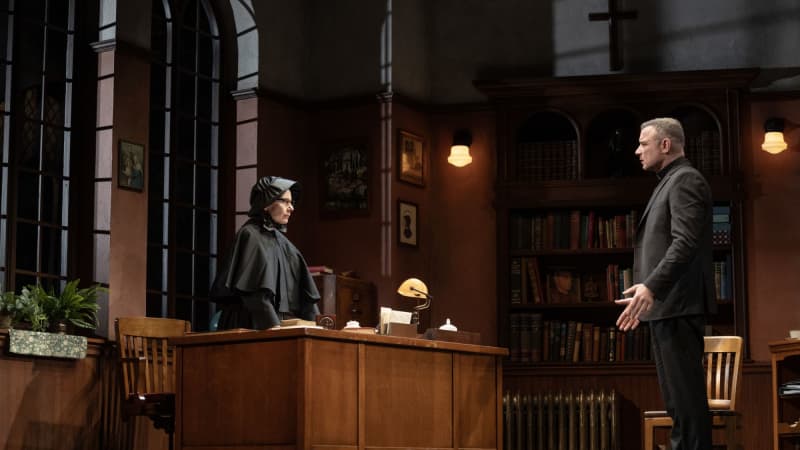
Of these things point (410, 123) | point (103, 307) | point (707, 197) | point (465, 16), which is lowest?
point (103, 307)

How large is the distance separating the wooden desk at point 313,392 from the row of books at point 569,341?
117 inches

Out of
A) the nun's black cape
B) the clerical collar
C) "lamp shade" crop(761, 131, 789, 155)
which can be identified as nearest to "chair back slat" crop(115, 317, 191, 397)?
the nun's black cape

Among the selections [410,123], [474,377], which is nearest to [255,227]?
[474,377]

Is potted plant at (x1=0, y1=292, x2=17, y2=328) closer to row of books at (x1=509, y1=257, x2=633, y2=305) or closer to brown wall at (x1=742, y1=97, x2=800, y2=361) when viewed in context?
row of books at (x1=509, y1=257, x2=633, y2=305)

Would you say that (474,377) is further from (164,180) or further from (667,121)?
(164,180)

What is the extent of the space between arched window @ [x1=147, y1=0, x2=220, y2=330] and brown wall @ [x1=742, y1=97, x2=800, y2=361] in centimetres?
381

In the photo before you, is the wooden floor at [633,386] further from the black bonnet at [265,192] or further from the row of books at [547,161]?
the black bonnet at [265,192]

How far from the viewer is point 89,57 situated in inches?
292

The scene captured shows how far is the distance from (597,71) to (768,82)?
1234 mm

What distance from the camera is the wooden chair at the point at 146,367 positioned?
6.39 metres

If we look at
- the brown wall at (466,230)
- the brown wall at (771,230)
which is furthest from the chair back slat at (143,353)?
the brown wall at (771,230)

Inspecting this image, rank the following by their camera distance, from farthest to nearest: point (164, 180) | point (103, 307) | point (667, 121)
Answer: point (164, 180) → point (103, 307) → point (667, 121)

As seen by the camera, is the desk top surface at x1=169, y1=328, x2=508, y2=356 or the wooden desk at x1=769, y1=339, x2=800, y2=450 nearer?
the desk top surface at x1=169, y1=328, x2=508, y2=356

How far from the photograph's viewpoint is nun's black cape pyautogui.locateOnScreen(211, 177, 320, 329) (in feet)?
19.0
